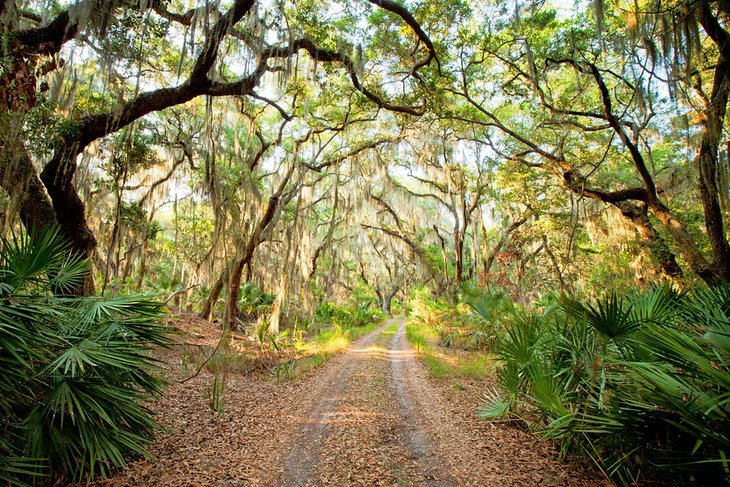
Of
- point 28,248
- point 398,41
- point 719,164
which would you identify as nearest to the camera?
point 28,248

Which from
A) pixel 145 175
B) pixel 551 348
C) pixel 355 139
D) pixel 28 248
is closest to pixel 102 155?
pixel 145 175

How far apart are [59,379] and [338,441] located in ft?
9.75

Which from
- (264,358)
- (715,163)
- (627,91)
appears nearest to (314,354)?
(264,358)

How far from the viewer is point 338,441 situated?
4.37 meters

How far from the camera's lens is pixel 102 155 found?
8531 millimetres

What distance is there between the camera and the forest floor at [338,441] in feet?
11.4

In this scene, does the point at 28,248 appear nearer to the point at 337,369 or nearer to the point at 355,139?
the point at 337,369

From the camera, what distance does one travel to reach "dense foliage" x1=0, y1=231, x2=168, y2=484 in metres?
2.74

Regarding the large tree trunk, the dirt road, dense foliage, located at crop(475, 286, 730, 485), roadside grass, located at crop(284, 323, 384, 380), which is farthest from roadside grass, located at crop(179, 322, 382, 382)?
the large tree trunk

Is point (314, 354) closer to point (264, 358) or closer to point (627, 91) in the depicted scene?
point (264, 358)

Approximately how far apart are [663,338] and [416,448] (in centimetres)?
292

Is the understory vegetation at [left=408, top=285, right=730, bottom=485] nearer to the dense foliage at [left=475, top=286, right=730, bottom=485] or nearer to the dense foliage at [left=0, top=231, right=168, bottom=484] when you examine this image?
the dense foliage at [left=475, top=286, right=730, bottom=485]

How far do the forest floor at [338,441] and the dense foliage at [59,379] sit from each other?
0.42 metres

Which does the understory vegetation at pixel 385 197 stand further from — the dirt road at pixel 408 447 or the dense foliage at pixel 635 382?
the dirt road at pixel 408 447
